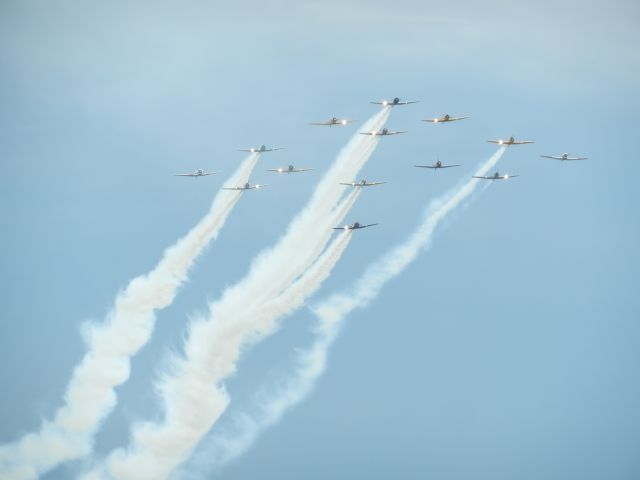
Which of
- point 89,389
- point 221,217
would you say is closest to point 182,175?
point 221,217

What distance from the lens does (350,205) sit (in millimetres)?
102562

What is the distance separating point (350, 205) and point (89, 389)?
32253 millimetres

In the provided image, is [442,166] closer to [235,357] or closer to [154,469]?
[235,357]

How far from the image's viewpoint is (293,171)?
10506cm

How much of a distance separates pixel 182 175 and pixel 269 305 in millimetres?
16984

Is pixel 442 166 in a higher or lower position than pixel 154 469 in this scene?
higher

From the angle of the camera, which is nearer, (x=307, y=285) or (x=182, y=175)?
(x=307, y=285)

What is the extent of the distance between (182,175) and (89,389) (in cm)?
2363

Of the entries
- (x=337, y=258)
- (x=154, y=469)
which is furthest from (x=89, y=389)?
(x=337, y=258)

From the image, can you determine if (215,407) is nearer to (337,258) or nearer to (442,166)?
(337,258)

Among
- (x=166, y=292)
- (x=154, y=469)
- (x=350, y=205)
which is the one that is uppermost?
(x=350, y=205)

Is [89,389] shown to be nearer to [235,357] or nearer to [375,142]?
[235,357]

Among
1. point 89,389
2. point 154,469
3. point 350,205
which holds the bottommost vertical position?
point 154,469

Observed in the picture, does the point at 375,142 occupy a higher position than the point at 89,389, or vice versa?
the point at 375,142
